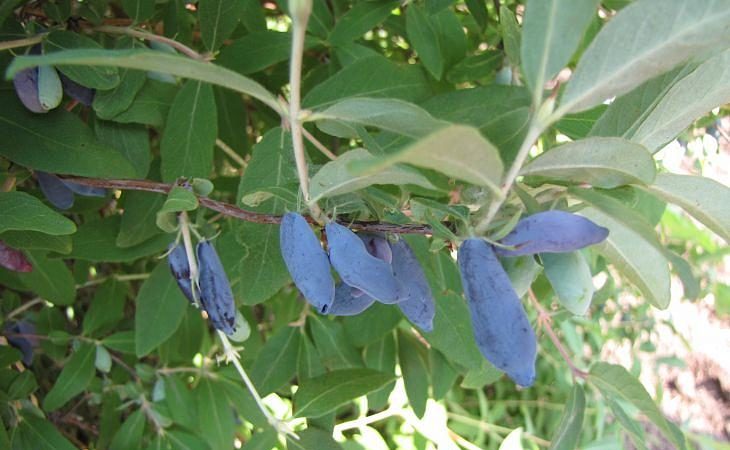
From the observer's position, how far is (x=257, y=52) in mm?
1087

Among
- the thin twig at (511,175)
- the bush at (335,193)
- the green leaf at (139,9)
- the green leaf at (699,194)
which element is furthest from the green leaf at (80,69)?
the green leaf at (699,194)

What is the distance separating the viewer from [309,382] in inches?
43.5

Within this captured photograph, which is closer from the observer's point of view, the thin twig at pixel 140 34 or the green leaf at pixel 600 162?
the green leaf at pixel 600 162

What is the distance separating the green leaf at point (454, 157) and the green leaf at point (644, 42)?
84 millimetres

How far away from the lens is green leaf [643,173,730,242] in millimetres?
627

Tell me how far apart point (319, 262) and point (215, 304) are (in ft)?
0.69

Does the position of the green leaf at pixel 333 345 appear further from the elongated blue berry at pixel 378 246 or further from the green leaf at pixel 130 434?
the elongated blue berry at pixel 378 246

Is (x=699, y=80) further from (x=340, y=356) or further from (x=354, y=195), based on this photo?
(x=340, y=356)

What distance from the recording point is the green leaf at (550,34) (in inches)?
18.9

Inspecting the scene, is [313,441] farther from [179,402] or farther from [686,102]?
[686,102]

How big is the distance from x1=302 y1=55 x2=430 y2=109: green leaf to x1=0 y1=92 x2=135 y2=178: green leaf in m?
0.29

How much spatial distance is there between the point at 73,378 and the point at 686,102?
1234 mm

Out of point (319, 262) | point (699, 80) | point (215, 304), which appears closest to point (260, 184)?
point (215, 304)

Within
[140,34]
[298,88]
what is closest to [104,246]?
[140,34]
